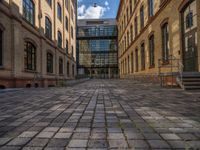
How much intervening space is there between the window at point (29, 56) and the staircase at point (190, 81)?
Result: 1215 centimetres

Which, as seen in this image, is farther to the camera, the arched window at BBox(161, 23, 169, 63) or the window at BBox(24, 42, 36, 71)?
the window at BBox(24, 42, 36, 71)

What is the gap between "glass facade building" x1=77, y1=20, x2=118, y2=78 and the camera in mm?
52250

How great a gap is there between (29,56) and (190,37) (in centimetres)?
1293

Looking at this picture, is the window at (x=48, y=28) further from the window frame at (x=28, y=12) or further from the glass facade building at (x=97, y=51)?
the glass facade building at (x=97, y=51)

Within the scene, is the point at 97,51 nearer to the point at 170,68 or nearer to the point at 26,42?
the point at 26,42

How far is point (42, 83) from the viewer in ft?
59.3

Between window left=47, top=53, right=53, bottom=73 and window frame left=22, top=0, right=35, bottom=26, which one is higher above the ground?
window frame left=22, top=0, right=35, bottom=26

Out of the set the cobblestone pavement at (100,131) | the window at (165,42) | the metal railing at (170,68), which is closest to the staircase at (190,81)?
the metal railing at (170,68)

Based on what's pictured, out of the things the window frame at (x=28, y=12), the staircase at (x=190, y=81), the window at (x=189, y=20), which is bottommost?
the staircase at (x=190, y=81)

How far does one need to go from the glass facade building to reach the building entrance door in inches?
1588

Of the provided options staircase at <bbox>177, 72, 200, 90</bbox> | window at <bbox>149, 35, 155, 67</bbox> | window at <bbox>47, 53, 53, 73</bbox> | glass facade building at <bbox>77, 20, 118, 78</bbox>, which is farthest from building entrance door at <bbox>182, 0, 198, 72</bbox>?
glass facade building at <bbox>77, 20, 118, 78</bbox>

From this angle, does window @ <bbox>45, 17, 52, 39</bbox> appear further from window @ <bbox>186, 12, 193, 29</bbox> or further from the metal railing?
window @ <bbox>186, 12, 193, 29</bbox>

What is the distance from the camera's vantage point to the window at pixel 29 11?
49.3 ft

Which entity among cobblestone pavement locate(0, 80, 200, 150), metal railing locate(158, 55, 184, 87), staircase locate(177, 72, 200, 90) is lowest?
cobblestone pavement locate(0, 80, 200, 150)
